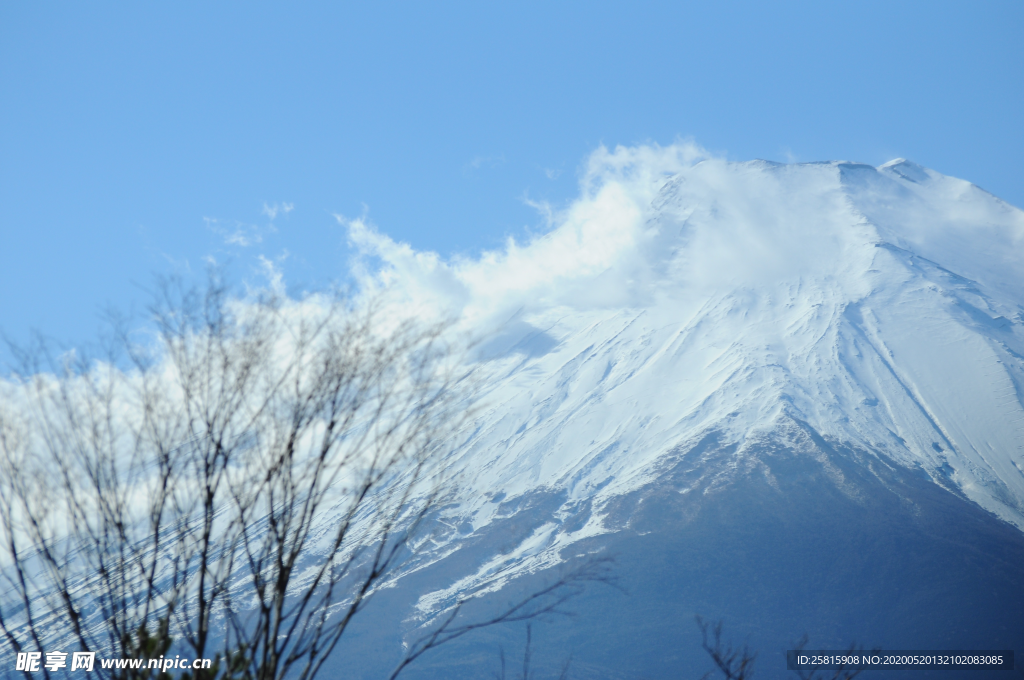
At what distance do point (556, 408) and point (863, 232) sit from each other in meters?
51.6

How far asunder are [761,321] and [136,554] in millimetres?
80885

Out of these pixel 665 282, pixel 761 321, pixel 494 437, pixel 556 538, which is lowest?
pixel 556 538

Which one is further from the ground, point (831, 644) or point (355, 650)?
point (355, 650)

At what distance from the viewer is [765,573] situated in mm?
57719

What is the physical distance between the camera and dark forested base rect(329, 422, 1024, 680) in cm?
5222

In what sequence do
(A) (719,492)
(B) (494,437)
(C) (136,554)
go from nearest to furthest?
(C) (136,554) → (A) (719,492) → (B) (494,437)

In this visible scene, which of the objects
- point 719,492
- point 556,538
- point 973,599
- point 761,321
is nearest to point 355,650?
point 556,538

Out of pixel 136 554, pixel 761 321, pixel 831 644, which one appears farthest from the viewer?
pixel 761 321

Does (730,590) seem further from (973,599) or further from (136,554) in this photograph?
(136,554)

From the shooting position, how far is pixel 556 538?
188ft

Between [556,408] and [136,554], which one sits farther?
[556,408]

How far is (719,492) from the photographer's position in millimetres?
61031

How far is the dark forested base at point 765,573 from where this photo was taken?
5222 cm

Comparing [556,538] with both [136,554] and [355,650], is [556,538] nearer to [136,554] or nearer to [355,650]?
[355,650]
